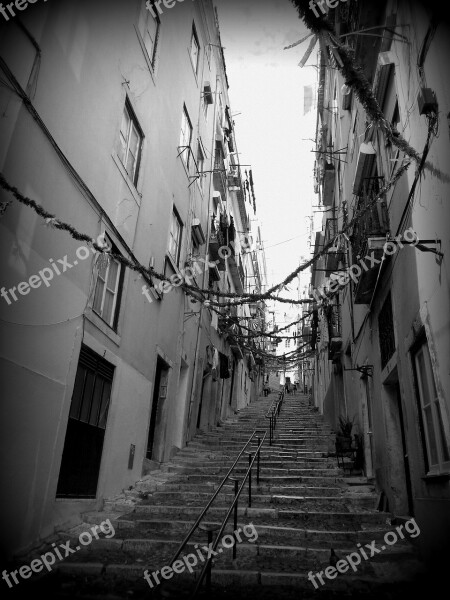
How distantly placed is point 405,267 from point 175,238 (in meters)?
8.15

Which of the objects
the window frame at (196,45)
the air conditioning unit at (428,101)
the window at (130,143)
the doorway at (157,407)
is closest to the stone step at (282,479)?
the doorway at (157,407)

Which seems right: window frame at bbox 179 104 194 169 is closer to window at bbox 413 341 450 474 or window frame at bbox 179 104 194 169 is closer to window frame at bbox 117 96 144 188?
window frame at bbox 117 96 144 188

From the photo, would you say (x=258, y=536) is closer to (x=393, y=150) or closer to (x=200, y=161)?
(x=393, y=150)

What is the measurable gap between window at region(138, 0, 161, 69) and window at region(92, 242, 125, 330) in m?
5.68

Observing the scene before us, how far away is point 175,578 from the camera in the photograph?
206 inches

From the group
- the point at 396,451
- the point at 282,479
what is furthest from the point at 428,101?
the point at 282,479

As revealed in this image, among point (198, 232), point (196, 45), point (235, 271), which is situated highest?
point (196, 45)

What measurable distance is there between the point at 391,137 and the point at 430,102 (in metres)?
0.60

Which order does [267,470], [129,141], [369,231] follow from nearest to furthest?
1. [369,231]
2. [129,141]
3. [267,470]

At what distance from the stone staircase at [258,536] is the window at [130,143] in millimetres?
6817

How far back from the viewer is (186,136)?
1538 cm

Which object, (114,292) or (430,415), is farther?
(114,292)

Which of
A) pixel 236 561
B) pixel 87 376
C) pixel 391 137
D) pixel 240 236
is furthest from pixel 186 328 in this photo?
pixel 240 236

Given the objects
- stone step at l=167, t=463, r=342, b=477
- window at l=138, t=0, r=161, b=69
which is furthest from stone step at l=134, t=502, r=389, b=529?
window at l=138, t=0, r=161, b=69
